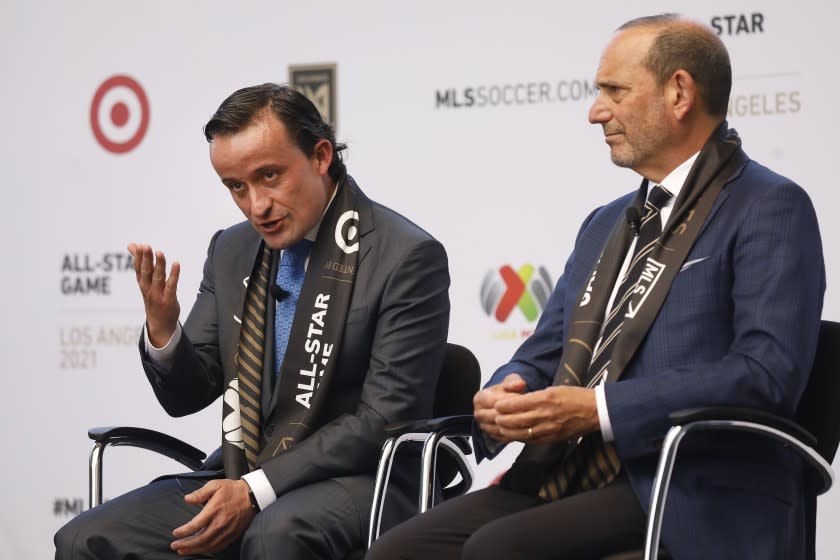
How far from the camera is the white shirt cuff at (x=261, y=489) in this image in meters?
2.66

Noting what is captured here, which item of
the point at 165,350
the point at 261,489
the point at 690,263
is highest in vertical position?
the point at 690,263

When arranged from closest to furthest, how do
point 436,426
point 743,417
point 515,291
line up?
point 743,417 → point 436,426 → point 515,291

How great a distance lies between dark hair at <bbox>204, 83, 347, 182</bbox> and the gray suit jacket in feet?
0.59

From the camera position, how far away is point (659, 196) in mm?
2516

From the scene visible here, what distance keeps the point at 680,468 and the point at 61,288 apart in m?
3.34

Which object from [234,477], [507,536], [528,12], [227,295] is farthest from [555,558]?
[528,12]

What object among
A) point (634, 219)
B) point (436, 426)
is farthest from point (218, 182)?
point (634, 219)

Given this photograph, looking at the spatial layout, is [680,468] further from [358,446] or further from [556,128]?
[556,128]

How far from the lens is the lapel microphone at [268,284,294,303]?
295 centimetres

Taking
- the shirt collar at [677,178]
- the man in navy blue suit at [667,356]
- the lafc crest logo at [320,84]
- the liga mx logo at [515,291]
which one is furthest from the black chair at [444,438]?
the lafc crest logo at [320,84]

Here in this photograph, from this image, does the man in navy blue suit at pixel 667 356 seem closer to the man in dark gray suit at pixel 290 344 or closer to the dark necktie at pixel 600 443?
the dark necktie at pixel 600 443

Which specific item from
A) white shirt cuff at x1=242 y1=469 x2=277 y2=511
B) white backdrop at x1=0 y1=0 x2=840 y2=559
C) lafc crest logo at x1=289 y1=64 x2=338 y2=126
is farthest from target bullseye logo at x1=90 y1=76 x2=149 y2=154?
white shirt cuff at x1=242 y1=469 x2=277 y2=511

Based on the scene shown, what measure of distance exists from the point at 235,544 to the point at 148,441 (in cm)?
42

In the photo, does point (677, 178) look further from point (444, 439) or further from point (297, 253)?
point (297, 253)
